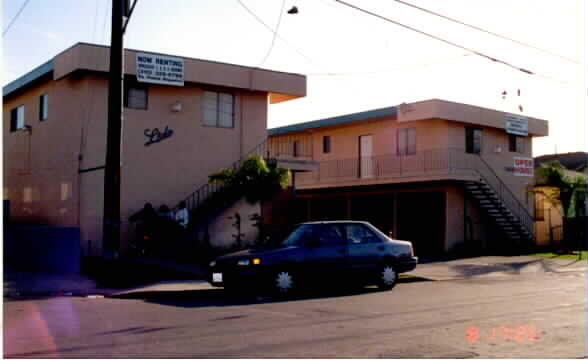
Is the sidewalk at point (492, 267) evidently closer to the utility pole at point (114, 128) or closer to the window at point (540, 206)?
the window at point (540, 206)

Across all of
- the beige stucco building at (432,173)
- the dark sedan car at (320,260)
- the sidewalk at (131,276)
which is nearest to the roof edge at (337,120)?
the beige stucco building at (432,173)

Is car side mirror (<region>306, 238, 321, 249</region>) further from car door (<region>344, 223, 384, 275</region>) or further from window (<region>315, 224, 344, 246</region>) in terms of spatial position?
car door (<region>344, 223, 384, 275</region>)

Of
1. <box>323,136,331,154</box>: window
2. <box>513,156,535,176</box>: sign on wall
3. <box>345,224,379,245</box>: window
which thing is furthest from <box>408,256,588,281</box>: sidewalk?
<box>323,136,331,154</box>: window

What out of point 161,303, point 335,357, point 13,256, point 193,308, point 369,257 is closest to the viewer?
point 335,357

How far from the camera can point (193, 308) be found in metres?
11.6

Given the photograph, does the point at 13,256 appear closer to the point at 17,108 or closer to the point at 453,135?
the point at 17,108

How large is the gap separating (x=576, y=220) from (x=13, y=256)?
2261cm

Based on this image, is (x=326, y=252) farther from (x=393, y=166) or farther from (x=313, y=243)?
(x=393, y=166)

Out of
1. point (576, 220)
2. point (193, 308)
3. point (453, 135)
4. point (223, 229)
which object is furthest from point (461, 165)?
point (193, 308)

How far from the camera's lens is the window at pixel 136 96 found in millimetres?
21250

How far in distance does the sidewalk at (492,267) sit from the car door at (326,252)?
4.39m

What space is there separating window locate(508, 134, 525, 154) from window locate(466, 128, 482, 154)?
2.44 m

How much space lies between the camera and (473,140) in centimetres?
2953
